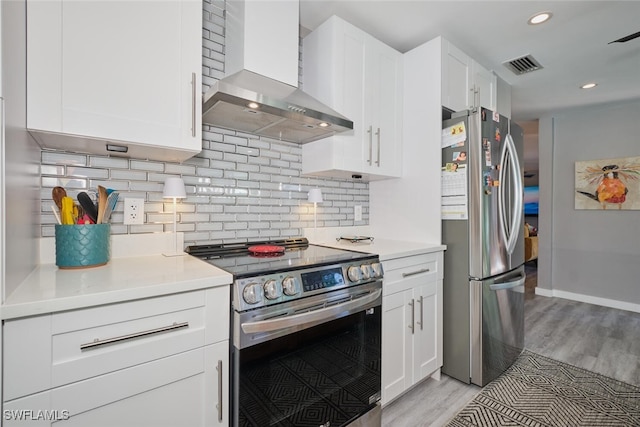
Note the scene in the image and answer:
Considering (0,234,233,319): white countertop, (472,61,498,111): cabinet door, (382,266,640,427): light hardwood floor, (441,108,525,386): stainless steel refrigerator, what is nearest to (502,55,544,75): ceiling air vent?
(472,61,498,111): cabinet door

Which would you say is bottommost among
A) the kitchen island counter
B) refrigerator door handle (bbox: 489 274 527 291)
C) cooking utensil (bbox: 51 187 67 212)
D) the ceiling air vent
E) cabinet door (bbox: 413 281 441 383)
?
cabinet door (bbox: 413 281 441 383)

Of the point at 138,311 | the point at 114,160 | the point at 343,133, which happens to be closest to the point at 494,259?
the point at 343,133

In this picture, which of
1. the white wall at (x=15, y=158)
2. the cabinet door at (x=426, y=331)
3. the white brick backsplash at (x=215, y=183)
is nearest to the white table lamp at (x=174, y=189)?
the white brick backsplash at (x=215, y=183)

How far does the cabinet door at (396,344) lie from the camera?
1714 millimetres

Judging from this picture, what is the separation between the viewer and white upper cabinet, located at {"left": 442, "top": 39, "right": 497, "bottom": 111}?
7.11ft

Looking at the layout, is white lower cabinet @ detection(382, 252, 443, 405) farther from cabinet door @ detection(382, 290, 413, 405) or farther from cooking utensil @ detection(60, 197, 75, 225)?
cooking utensil @ detection(60, 197, 75, 225)

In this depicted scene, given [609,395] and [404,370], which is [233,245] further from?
[609,395]

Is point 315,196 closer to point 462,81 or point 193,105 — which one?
point 193,105

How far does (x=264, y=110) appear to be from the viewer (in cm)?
145

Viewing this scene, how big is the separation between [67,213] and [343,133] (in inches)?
58.3

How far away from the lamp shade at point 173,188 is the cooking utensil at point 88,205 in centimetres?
30

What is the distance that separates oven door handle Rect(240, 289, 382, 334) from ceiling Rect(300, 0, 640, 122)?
1768 mm

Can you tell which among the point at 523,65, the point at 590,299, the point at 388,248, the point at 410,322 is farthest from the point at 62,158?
the point at 590,299

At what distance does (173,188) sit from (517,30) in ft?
8.37
